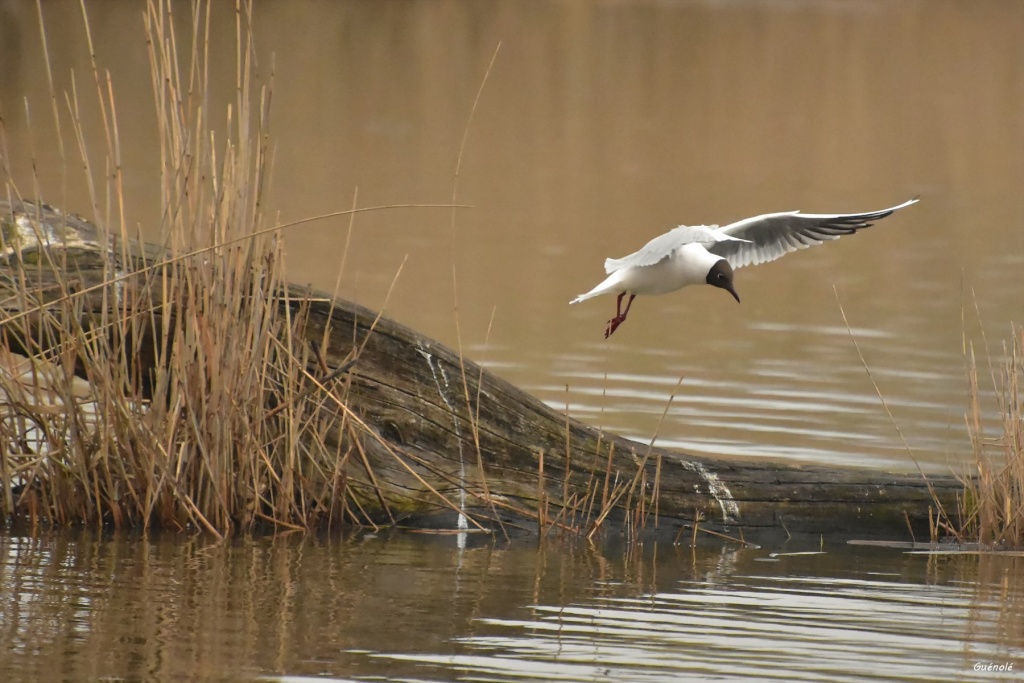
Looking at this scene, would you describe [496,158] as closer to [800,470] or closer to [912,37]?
[800,470]

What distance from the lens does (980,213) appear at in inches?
719

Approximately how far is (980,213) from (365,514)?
540 inches

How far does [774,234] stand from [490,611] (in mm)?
3012

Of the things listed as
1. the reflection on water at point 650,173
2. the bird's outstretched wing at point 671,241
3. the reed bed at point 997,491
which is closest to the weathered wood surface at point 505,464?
the reed bed at point 997,491

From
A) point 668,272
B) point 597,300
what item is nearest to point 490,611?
point 668,272

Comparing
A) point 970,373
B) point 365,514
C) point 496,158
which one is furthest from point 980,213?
point 365,514

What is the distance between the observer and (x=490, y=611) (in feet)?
16.8

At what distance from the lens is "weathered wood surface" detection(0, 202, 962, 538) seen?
19.4ft

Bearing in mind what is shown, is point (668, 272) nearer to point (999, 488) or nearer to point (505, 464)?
point (505, 464)

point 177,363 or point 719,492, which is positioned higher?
point 177,363

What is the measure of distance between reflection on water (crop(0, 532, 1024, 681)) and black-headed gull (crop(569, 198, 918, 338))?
1303 mm

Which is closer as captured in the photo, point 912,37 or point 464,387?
point 464,387

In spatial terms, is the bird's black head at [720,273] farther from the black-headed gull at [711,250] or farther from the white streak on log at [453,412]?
the white streak on log at [453,412]

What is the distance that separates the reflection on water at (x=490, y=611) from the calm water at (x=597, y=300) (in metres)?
0.02
